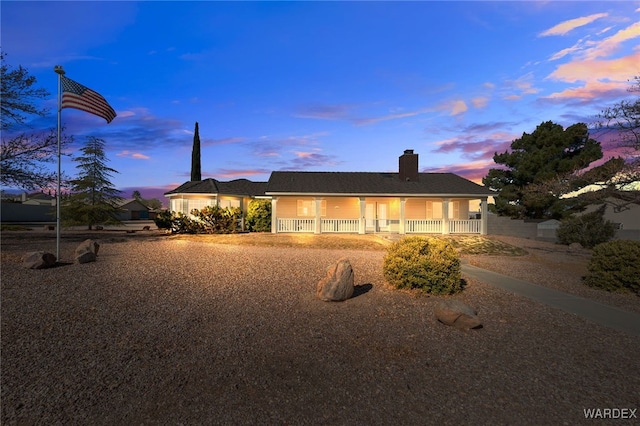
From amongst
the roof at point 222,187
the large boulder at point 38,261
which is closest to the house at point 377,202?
the roof at point 222,187

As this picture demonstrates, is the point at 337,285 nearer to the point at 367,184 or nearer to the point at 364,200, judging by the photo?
the point at 364,200

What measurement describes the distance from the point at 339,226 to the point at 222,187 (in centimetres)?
1205

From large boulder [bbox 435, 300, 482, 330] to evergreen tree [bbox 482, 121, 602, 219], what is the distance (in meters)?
23.6

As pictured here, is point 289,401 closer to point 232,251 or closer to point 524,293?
point 524,293

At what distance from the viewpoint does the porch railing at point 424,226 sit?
22969 mm

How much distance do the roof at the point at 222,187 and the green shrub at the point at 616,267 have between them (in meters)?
23.5

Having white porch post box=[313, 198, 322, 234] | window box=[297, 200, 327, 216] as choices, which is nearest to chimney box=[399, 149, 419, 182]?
window box=[297, 200, 327, 216]

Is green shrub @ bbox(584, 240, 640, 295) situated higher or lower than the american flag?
lower

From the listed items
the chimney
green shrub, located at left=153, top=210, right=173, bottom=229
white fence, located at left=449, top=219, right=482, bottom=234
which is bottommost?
white fence, located at left=449, top=219, right=482, bottom=234

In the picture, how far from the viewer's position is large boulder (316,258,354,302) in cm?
732

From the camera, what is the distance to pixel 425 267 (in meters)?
8.09

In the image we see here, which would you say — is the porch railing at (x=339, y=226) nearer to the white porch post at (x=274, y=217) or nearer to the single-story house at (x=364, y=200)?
the single-story house at (x=364, y=200)

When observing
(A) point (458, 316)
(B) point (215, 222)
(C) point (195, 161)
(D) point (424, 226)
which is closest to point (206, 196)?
(B) point (215, 222)

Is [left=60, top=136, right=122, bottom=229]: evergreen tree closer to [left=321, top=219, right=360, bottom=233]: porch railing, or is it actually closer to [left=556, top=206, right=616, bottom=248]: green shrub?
[left=321, top=219, right=360, bottom=233]: porch railing
